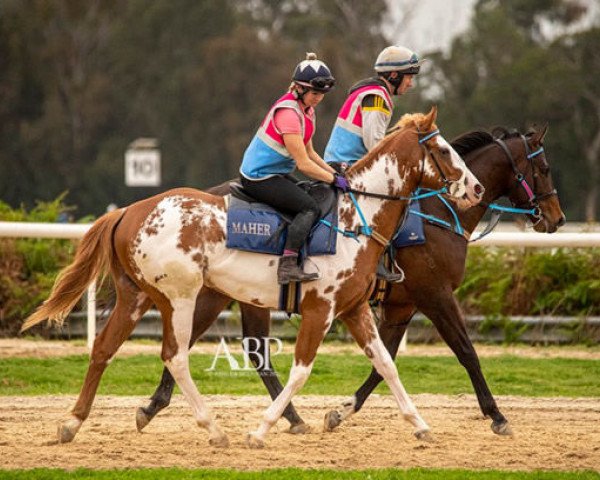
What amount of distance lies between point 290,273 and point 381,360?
2.97ft

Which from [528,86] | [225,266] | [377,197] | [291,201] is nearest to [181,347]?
[225,266]

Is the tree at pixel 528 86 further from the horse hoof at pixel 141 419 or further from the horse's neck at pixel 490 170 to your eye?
the horse hoof at pixel 141 419

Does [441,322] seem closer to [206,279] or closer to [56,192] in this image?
[206,279]

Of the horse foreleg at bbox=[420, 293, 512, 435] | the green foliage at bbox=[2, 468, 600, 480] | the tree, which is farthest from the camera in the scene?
the tree

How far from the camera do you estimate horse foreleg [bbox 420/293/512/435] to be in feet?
28.0

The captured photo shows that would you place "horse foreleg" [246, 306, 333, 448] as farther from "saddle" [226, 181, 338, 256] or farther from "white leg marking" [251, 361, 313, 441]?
"saddle" [226, 181, 338, 256]

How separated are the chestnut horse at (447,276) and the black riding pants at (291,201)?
896 millimetres

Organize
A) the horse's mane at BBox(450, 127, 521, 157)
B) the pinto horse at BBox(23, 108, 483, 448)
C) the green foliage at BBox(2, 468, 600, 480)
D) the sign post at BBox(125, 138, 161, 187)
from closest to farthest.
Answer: the green foliage at BBox(2, 468, 600, 480), the pinto horse at BBox(23, 108, 483, 448), the horse's mane at BBox(450, 127, 521, 157), the sign post at BBox(125, 138, 161, 187)

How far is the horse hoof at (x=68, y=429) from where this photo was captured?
307 inches

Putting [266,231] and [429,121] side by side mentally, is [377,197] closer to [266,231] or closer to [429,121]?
[429,121]

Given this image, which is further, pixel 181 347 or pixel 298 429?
pixel 298 429

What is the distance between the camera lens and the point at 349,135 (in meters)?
8.90

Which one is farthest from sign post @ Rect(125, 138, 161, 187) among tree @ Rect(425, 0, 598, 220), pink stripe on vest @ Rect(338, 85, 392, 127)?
tree @ Rect(425, 0, 598, 220)

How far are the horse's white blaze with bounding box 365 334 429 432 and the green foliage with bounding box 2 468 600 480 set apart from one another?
Result: 3.15ft
